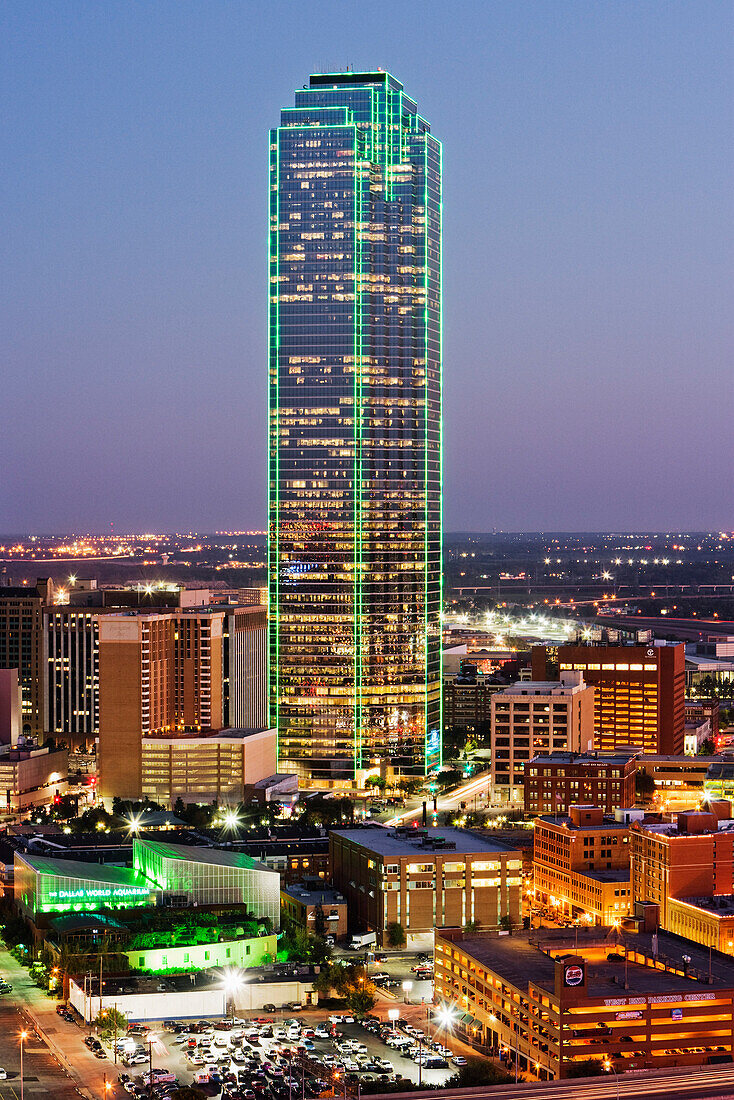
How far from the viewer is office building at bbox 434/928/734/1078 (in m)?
54.3

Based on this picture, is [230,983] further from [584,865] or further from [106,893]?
[584,865]

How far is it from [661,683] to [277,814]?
121 ft

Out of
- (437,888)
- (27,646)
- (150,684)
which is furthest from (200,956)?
(27,646)

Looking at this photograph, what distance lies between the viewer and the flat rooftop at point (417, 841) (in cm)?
7712

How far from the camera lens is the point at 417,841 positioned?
80062 mm

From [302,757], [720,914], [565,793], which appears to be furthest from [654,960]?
[302,757]

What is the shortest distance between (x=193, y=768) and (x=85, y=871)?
30988 millimetres

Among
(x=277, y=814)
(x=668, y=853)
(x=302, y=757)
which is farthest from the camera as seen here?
(x=302, y=757)

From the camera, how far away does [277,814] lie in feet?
329

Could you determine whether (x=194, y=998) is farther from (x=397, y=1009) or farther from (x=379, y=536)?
(x=379, y=536)

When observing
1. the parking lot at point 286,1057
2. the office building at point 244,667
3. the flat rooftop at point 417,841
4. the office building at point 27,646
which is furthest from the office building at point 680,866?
the office building at point 27,646

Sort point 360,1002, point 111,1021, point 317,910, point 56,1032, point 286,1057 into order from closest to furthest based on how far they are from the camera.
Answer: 1. point 286,1057
2. point 111,1021
3. point 56,1032
4. point 360,1002
5. point 317,910

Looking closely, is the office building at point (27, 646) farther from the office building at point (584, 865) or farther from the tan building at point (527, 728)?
the office building at point (584, 865)

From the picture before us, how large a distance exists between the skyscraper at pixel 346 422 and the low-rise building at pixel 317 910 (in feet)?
124
